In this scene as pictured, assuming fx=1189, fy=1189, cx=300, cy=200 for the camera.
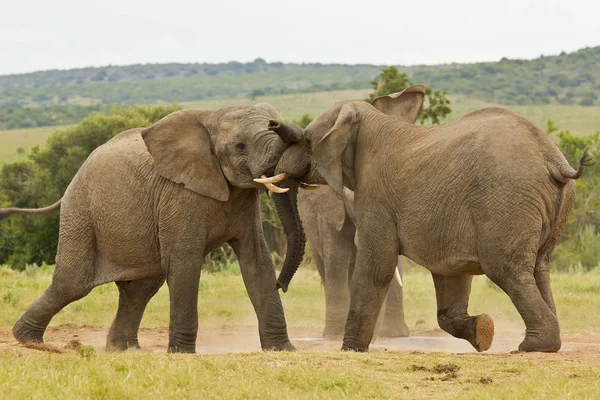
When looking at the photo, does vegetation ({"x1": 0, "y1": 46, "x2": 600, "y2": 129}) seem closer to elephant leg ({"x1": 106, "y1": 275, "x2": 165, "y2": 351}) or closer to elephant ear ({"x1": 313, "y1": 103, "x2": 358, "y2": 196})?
elephant leg ({"x1": 106, "y1": 275, "x2": 165, "y2": 351})

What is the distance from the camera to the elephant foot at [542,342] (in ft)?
28.5

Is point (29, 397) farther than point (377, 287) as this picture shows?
No

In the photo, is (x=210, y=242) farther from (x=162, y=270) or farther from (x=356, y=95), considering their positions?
(x=356, y=95)

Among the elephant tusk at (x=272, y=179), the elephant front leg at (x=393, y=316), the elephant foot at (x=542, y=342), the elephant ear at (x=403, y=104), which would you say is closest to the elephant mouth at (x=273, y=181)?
the elephant tusk at (x=272, y=179)

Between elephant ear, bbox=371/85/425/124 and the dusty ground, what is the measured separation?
2264mm

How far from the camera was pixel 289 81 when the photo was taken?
13562 centimetres

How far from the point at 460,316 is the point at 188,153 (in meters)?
2.73

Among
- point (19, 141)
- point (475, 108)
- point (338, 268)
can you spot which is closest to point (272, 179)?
point (338, 268)

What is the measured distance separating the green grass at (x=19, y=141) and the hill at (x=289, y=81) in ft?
22.2

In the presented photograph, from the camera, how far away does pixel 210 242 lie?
10281 mm

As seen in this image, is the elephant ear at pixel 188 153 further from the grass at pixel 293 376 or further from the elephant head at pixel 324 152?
the grass at pixel 293 376

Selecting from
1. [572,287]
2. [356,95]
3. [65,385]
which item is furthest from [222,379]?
[356,95]

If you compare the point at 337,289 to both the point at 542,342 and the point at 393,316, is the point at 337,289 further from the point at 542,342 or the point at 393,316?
the point at 542,342

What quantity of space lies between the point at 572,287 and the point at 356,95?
68443mm
